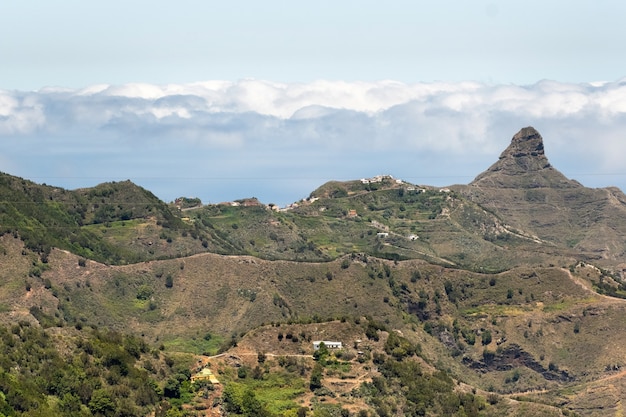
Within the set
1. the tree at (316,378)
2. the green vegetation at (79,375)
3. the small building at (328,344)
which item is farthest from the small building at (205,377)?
the small building at (328,344)

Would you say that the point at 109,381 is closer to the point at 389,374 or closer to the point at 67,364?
the point at 67,364

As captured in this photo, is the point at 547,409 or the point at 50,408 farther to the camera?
the point at 547,409

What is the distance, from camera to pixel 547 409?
556ft

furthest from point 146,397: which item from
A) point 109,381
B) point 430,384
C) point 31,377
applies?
point 430,384

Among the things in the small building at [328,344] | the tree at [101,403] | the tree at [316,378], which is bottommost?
the tree at [316,378]

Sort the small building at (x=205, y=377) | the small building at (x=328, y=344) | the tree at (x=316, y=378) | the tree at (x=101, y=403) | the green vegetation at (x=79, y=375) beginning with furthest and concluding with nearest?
the small building at (x=328, y=344) → the tree at (x=316, y=378) → the small building at (x=205, y=377) → the tree at (x=101, y=403) → the green vegetation at (x=79, y=375)

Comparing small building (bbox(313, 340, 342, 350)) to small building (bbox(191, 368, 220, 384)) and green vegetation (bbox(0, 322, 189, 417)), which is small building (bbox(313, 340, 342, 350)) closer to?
small building (bbox(191, 368, 220, 384))

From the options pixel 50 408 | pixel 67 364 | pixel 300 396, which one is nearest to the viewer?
pixel 50 408

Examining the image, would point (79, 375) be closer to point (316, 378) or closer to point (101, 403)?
point (101, 403)

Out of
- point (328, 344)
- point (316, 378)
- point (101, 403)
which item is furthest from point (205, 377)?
point (328, 344)

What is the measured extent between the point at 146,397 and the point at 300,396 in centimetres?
1883

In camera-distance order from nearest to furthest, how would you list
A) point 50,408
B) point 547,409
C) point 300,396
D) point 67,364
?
1. point 50,408
2. point 67,364
3. point 300,396
4. point 547,409

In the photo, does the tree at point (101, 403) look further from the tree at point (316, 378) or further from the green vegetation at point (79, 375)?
the tree at point (316, 378)

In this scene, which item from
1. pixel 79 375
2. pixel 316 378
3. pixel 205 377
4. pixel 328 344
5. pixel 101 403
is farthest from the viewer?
pixel 328 344
